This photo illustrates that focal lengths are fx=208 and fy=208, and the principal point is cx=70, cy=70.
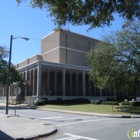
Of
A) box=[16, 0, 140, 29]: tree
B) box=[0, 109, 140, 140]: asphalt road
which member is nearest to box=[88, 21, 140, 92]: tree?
box=[0, 109, 140, 140]: asphalt road

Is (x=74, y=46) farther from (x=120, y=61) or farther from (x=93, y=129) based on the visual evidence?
(x=93, y=129)

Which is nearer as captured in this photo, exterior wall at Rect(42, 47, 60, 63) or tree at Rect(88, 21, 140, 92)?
tree at Rect(88, 21, 140, 92)

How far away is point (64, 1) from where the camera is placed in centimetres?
849

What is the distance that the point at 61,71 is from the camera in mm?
52344

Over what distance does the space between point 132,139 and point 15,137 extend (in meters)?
4.93

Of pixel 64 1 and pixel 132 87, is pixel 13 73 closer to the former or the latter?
pixel 132 87

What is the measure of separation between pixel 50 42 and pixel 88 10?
55.0 m

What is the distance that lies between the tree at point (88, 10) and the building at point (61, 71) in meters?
38.0

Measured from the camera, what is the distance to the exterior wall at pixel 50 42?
6022 centimetres

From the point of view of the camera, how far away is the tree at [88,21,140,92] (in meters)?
26.9

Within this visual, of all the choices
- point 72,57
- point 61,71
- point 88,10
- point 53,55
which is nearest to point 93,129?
point 88,10

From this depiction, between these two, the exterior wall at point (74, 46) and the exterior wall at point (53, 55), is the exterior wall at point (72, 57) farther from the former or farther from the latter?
the exterior wall at point (53, 55)

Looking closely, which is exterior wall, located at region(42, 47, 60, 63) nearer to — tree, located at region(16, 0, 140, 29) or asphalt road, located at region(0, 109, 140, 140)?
asphalt road, located at region(0, 109, 140, 140)

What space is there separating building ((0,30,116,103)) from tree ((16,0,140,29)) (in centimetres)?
3796
